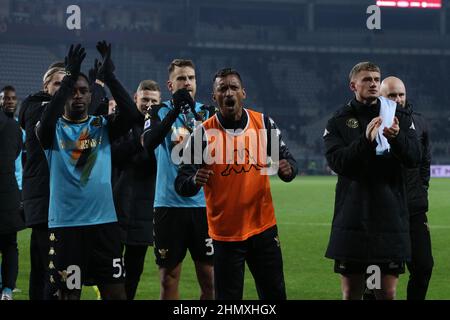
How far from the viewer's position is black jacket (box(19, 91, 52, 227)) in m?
5.23

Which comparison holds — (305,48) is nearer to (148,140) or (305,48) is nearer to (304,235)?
(304,235)

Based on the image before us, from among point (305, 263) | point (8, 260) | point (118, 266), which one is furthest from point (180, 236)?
point (305, 263)

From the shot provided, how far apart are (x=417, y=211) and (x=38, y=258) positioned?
270cm

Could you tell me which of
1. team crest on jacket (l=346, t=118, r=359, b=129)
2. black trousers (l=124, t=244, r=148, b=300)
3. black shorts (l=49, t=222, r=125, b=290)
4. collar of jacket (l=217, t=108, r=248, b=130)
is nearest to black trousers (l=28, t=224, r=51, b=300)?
black shorts (l=49, t=222, r=125, b=290)

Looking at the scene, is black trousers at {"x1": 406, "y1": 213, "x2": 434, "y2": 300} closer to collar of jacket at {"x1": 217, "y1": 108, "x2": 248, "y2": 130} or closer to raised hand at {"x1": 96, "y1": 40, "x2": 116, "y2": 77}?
collar of jacket at {"x1": 217, "y1": 108, "x2": 248, "y2": 130}

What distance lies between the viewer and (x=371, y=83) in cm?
501

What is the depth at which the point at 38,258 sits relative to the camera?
5.80 meters

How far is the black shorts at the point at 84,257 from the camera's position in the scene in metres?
4.65

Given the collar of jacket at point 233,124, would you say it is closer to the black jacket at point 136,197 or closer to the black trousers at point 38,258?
the black trousers at point 38,258

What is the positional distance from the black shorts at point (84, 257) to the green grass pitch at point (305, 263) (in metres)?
2.66

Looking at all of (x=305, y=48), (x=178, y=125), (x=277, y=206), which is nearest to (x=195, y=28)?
(x=305, y=48)

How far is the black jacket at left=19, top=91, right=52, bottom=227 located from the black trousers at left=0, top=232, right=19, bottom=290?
1590mm

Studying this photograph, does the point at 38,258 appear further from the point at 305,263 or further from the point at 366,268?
the point at 305,263

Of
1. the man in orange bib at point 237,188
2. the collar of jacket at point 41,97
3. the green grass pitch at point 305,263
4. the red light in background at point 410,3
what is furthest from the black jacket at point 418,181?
the red light in background at point 410,3
